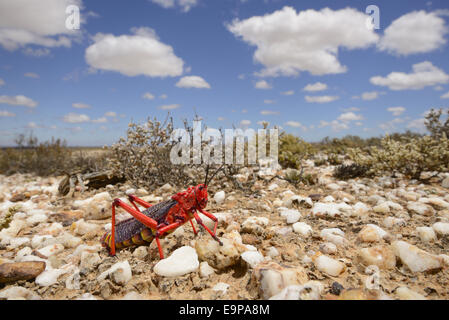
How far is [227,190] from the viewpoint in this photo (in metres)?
4.67

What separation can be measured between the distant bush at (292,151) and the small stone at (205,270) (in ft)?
16.6

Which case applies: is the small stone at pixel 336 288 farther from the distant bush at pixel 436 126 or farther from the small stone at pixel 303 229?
the distant bush at pixel 436 126

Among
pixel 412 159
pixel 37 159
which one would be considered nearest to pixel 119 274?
pixel 412 159

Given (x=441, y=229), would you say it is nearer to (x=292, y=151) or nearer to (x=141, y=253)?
(x=141, y=253)

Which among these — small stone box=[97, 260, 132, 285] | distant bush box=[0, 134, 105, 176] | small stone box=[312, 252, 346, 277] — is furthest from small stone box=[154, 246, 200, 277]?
distant bush box=[0, 134, 105, 176]

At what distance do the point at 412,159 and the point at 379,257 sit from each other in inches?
180

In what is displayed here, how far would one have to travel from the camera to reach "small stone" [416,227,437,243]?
2.54 metres

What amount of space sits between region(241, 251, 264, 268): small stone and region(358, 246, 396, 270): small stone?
0.88m

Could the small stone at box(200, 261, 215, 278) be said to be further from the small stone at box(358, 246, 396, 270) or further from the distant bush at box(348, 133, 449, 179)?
the distant bush at box(348, 133, 449, 179)

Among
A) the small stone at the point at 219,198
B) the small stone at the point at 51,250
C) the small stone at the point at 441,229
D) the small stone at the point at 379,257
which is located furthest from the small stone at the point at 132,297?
the small stone at the point at 441,229

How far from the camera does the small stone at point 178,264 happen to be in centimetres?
204

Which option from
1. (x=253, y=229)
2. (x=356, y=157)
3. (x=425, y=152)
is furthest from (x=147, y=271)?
(x=425, y=152)

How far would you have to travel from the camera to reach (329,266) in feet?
6.60

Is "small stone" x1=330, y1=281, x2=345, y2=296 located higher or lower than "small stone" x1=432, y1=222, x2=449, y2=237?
lower
